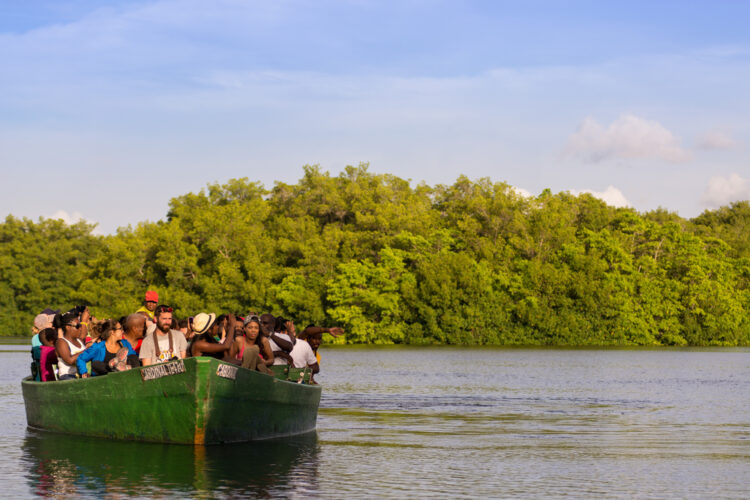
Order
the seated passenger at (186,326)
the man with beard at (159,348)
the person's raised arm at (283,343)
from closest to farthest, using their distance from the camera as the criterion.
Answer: the man with beard at (159,348) → the person's raised arm at (283,343) → the seated passenger at (186,326)

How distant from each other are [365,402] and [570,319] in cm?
6096

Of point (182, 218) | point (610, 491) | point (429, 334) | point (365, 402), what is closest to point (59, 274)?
point (182, 218)

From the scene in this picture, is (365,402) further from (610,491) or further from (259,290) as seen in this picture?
(259,290)

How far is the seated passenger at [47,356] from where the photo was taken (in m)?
20.5

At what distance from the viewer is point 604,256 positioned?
92.8 metres

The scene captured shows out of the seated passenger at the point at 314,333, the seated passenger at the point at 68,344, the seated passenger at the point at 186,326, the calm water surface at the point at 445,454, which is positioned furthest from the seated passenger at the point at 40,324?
the seated passenger at the point at 314,333

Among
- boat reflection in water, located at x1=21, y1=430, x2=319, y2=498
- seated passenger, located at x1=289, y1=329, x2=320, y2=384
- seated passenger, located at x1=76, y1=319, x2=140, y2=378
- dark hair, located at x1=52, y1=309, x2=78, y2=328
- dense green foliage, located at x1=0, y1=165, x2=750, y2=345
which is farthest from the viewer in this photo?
dense green foliage, located at x1=0, y1=165, x2=750, y2=345

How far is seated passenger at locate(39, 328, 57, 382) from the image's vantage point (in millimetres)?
20500

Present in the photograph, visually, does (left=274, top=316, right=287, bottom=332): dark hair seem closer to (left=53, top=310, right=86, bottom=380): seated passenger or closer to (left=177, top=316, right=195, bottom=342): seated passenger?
(left=177, top=316, right=195, bottom=342): seated passenger

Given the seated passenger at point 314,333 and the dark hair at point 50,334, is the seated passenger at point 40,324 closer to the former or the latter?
the dark hair at point 50,334

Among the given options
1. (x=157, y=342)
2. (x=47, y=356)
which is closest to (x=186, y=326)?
(x=47, y=356)

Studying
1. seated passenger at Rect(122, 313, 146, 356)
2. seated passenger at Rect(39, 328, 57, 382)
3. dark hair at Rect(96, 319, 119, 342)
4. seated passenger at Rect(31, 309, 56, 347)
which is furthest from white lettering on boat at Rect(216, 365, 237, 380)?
seated passenger at Rect(31, 309, 56, 347)

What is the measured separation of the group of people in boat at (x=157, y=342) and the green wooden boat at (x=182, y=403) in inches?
14.3

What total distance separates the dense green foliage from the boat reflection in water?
232ft
